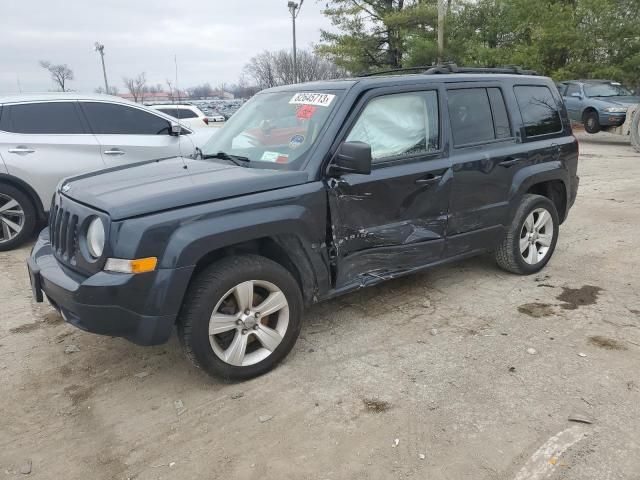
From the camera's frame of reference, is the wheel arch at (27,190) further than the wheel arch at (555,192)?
Yes

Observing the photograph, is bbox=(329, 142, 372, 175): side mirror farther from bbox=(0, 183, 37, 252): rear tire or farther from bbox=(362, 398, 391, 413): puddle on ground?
bbox=(0, 183, 37, 252): rear tire

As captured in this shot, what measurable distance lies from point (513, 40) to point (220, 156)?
22132 millimetres

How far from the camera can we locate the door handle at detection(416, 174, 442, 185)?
3.77m

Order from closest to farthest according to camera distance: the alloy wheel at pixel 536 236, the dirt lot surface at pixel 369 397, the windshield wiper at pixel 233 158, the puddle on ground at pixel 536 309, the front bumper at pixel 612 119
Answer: the dirt lot surface at pixel 369 397 < the windshield wiper at pixel 233 158 < the puddle on ground at pixel 536 309 < the alloy wheel at pixel 536 236 < the front bumper at pixel 612 119

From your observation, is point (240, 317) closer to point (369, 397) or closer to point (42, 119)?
point (369, 397)

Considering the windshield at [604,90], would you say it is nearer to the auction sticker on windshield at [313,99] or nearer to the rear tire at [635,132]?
the rear tire at [635,132]

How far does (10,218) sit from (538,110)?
5.76m

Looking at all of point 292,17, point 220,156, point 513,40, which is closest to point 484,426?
point 220,156

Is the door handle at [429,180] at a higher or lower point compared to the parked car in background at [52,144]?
lower

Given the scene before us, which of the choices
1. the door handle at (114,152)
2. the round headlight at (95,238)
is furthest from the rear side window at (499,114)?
the door handle at (114,152)

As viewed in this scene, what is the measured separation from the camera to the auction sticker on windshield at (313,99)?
3.59 metres

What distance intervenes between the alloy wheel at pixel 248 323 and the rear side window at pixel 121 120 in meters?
4.36

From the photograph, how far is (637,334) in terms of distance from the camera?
143 inches

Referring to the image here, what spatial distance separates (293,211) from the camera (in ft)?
10.3
